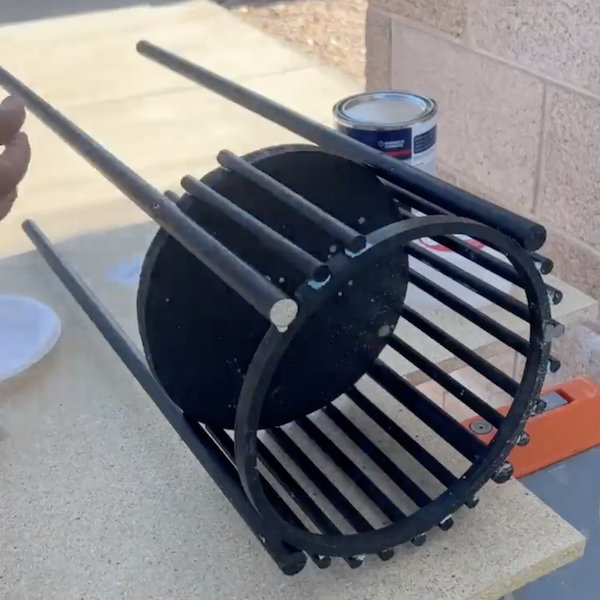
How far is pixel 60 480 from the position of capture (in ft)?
2.15

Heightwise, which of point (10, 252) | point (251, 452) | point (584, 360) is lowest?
point (584, 360)

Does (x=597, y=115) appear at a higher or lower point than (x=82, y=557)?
higher

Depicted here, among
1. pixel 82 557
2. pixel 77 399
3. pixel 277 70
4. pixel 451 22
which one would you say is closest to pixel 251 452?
pixel 82 557

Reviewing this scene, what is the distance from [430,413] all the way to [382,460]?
5cm

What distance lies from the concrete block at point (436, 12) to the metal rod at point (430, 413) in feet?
1.83

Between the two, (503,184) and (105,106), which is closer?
(503,184)

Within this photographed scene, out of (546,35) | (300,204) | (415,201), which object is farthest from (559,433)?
(546,35)

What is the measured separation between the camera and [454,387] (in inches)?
24.5

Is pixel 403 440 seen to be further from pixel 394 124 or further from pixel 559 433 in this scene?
pixel 394 124

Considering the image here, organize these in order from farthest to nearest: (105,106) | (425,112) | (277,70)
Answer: (277,70) < (105,106) < (425,112)

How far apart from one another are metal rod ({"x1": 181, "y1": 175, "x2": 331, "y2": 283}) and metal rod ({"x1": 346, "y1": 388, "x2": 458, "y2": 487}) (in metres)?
0.21

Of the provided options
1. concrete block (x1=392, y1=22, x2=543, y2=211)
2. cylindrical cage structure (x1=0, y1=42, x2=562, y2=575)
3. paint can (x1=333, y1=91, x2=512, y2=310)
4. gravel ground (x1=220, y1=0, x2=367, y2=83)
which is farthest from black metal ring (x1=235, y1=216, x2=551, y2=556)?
gravel ground (x1=220, y1=0, x2=367, y2=83)

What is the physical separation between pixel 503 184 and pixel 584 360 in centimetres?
24

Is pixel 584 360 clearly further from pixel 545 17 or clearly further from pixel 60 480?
pixel 60 480
